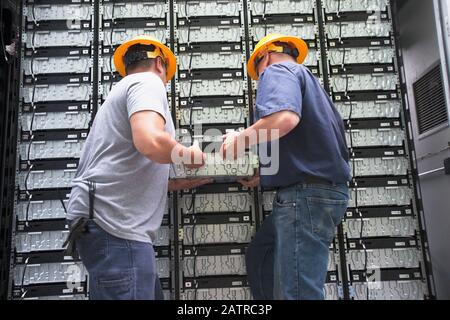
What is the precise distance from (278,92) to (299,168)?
452 millimetres

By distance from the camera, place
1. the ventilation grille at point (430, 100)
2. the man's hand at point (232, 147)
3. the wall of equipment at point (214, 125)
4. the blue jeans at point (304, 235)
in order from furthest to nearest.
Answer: the ventilation grille at point (430, 100)
the wall of equipment at point (214, 125)
the man's hand at point (232, 147)
the blue jeans at point (304, 235)

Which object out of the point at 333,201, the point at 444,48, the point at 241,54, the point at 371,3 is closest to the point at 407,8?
the point at 371,3

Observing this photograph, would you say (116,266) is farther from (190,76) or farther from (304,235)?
(190,76)

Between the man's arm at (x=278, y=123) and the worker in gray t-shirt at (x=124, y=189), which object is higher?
the man's arm at (x=278, y=123)

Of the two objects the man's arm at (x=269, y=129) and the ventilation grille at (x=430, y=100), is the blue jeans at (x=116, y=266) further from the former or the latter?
the ventilation grille at (x=430, y=100)

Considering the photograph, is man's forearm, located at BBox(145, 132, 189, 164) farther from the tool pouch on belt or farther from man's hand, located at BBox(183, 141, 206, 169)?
the tool pouch on belt

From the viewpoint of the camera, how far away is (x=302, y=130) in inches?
96.1

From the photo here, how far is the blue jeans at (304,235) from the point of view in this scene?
2230mm

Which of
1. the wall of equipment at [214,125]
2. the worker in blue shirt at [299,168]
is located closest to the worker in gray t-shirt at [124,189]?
the worker in blue shirt at [299,168]

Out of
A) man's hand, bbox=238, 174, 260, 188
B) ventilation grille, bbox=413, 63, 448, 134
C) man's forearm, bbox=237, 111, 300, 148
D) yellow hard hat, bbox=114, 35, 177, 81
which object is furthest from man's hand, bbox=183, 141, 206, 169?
ventilation grille, bbox=413, 63, 448, 134

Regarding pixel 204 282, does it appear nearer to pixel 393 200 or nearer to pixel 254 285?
pixel 254 285

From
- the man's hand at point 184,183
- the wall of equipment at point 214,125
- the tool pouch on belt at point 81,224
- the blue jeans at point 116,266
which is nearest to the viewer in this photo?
the blue jeans at point 116,266

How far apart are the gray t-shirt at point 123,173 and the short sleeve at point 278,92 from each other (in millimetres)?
568

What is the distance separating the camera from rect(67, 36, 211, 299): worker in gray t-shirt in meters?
2.00
